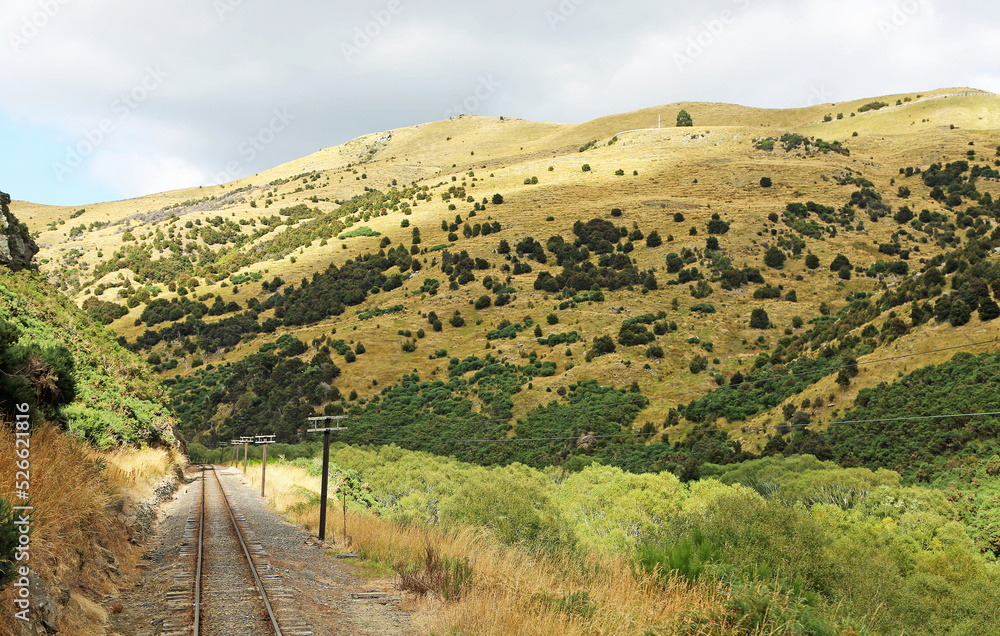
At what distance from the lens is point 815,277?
2539 inches

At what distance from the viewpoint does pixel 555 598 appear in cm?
834

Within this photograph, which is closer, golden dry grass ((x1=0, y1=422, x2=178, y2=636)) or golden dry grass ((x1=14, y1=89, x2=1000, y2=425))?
golden dry grass ((x1=0, y1=422, x2=178, y2=636))

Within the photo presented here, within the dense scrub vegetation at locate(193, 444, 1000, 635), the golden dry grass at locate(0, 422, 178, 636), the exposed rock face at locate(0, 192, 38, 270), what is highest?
the exposed rock face at locate(0, 192, 38, 270)

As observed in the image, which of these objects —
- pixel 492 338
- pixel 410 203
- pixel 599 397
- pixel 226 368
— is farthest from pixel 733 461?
pixel 410 203

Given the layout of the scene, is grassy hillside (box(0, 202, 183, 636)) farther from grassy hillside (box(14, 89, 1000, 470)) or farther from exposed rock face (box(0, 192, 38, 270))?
grassy hillside (box(14, 89, 1000, 470))

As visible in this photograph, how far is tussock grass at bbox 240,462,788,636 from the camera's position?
24.5 ft

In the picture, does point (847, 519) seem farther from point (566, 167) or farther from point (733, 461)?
point (566, 167)

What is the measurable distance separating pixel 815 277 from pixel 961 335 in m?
37.0

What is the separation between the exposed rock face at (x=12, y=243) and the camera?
3028 centimetres

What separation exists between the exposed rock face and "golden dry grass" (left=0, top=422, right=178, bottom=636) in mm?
23306

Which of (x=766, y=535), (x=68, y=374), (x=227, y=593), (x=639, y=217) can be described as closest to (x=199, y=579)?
(x=227, y=593)

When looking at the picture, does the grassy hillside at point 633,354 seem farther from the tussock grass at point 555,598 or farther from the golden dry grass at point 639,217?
the golden dry grass at point 639,217

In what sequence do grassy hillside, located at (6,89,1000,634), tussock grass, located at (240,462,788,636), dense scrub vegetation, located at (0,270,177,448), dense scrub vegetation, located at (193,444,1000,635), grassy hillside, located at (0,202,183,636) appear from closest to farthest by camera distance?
grassy hillside, located at (0,202,183,636) < tussock grass, located at (240,462,788,636) < dense scrub vegetation, located at (193,444,1000,635) < dense scrub vegetation, located at (0,270,177,448) < grassy hillside, located at (6,89,1000,634)

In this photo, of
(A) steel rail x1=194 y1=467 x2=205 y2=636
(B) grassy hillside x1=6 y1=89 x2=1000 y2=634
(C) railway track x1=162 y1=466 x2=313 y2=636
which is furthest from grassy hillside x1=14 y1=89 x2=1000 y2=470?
(C) railway track x1=162 y1=466 x2=313 y2=636
